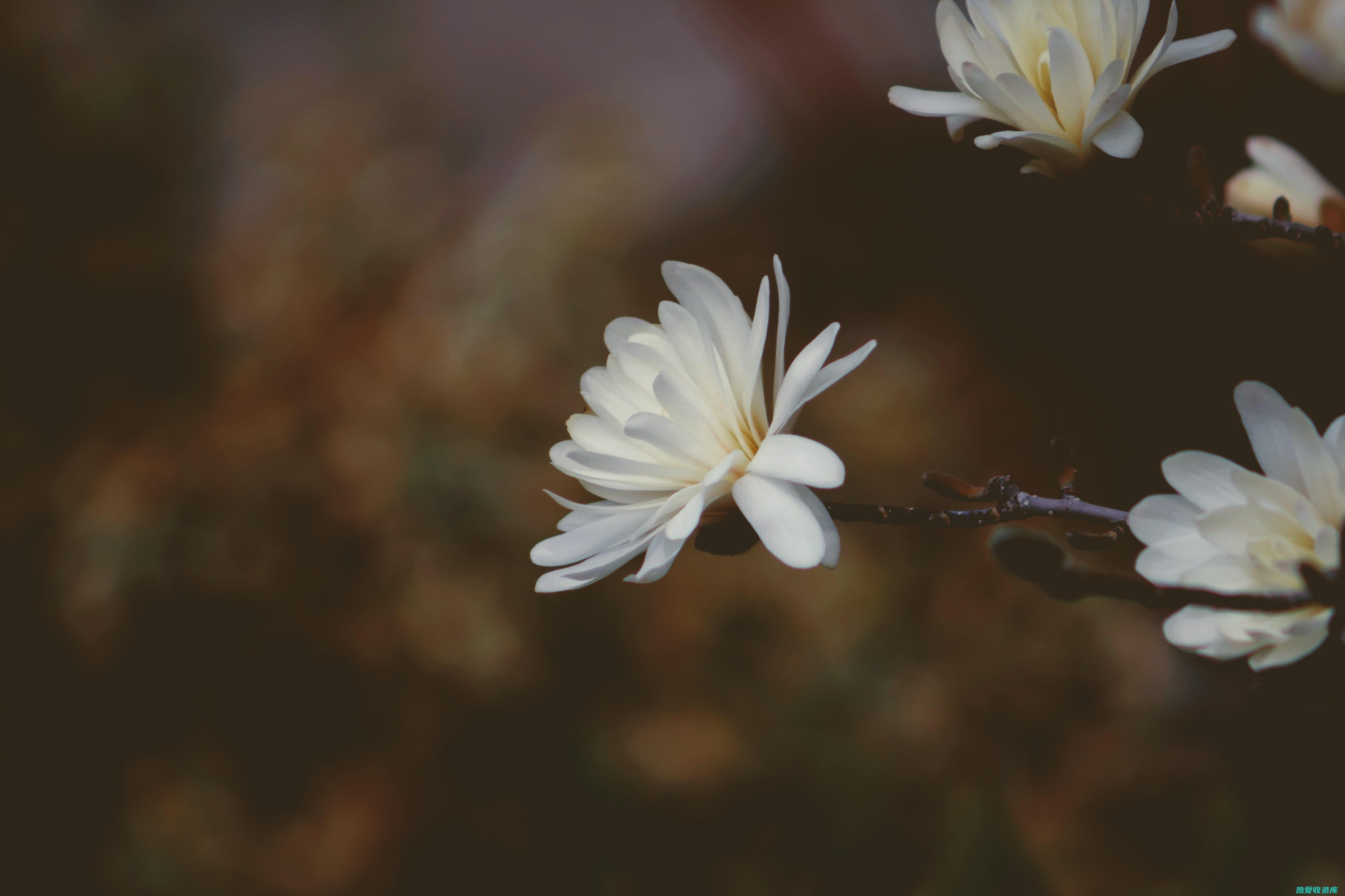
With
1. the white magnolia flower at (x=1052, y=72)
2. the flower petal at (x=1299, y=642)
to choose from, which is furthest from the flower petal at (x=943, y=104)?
the flower petal at (x=1299, y=642)

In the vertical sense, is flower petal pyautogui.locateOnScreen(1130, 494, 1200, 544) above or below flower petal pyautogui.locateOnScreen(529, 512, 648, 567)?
below

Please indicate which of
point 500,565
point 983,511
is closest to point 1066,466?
point 983,511

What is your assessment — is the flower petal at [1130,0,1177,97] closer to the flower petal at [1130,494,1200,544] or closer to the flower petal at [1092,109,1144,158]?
the flower petal at [1092,109,1144,158]

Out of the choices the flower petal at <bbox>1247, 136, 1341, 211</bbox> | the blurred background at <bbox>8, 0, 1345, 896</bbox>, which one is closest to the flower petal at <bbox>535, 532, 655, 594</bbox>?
the flower petal at <bbox>1247, 136, 1341, 211</bbox>

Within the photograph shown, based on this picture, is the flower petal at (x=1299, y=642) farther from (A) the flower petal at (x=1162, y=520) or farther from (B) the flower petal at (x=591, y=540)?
(B) the flower petal at (x=591, y=540)

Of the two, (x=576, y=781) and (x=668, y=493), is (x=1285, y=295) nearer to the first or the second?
(x=668, y=493)

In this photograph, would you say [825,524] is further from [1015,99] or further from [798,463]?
[1015,99]
